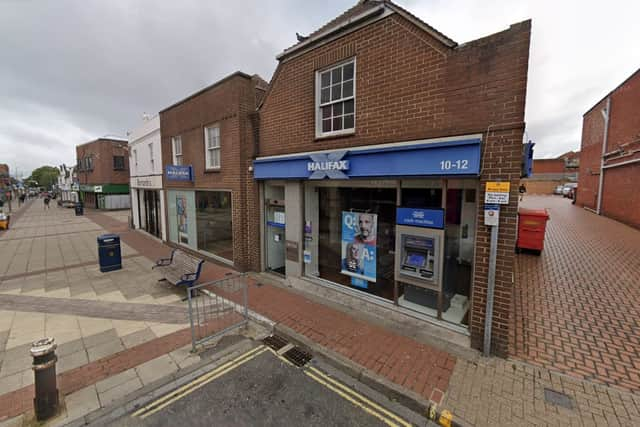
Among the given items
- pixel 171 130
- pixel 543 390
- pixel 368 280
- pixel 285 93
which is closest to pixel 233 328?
pixel 368 280

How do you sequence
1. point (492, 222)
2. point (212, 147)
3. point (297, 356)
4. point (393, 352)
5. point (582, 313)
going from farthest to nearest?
point (212, 147)
point (582, 313)
point (297, 356)
point (393, 352)
point (492, 222)

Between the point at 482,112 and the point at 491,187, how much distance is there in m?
1.17

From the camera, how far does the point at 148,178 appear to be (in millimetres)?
14422

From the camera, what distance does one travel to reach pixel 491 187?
4004 mm

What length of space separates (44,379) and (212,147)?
758cm

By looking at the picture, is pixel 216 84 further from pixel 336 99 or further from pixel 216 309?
pixel 216 309

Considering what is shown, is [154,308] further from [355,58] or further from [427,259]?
[355,58]

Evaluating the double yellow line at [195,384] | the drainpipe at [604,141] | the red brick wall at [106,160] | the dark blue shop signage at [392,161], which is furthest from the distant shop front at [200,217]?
the red brick wall at [106,160]

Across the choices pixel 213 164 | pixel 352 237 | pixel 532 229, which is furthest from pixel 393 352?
pixel 532 229

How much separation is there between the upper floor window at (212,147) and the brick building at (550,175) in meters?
53.2

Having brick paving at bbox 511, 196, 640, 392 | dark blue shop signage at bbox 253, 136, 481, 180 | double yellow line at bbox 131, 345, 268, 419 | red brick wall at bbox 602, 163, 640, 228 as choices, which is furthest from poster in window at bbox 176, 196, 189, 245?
red brick wall at bbox 602, 163, 640, 228

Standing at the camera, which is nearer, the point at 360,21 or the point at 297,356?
the point at 297,356

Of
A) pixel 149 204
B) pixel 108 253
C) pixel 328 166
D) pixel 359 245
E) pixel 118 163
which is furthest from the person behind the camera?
pixel 118 163

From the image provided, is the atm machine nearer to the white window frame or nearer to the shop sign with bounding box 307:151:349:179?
the shop sign with bounding box 307:151:349:179
